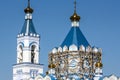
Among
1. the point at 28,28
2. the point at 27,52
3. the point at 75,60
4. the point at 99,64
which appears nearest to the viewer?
the point at 99,64

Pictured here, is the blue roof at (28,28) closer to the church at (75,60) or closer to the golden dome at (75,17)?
the church at (75,60)

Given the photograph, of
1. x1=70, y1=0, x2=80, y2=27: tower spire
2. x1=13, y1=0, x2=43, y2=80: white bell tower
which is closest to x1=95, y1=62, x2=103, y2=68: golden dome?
x1=70, y1=0, x2=80, y2=27: tower spire

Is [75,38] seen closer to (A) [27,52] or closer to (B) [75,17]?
(B) [75,17]

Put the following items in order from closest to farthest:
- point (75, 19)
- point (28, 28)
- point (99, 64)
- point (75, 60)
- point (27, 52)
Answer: point (99, 64)
point (75, 60)
point (75, 19)
point (27, 52)
point (28, 28)

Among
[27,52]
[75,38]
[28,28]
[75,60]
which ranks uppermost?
[28,28]

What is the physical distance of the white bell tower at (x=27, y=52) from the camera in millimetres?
34406

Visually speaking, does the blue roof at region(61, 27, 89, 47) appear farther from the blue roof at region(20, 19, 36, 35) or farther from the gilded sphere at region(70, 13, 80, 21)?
the blue roof at region(20, 19, 36, 35)

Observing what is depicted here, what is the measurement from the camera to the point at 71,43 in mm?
29469

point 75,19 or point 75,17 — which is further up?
point 75,17

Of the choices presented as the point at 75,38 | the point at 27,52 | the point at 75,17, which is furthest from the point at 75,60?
the point at 27,52

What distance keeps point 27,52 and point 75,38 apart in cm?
636

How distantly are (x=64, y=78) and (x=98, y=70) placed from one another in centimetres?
219

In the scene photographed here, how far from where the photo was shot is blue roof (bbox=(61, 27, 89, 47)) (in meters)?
29.5

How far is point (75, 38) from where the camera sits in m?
29.7
